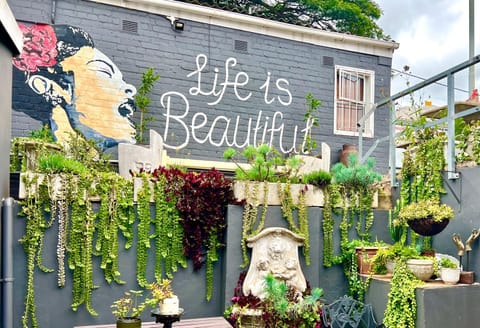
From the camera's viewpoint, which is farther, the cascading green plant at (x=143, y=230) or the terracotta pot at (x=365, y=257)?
the terracotta pot at (x=365, y=257)

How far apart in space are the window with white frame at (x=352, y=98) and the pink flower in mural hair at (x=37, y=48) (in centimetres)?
537

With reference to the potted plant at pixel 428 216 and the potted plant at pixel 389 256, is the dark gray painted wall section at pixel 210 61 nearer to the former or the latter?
the potted plant at pixel 428 216

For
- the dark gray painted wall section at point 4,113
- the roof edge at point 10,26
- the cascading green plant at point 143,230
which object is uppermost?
the roof edge at point 10,26

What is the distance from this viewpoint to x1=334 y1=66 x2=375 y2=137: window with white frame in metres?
8.92

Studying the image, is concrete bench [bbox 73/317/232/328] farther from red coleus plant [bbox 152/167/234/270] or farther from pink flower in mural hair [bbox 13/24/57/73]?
pink flower in mural hair [bbox 13/24/57/73]

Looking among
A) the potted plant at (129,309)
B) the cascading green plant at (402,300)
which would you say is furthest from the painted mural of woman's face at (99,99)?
the cascading green plant at (402,300)

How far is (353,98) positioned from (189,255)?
18.4 feet

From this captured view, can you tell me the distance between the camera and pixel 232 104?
26.7 ft

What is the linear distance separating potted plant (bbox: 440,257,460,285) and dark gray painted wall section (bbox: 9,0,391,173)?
13.7ft

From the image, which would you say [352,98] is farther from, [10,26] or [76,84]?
[10,26]

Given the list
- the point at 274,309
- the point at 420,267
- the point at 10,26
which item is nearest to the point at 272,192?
the point at 274,309

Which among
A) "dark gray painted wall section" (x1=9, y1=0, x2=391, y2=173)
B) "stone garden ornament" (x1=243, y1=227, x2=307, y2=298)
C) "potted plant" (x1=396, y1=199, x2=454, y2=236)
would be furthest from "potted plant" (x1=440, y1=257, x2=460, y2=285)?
"dark gray painted wall section" (x1=9, y1=0, x2=391, y2=173)

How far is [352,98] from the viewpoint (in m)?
9.06

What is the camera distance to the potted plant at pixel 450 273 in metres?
4.56
